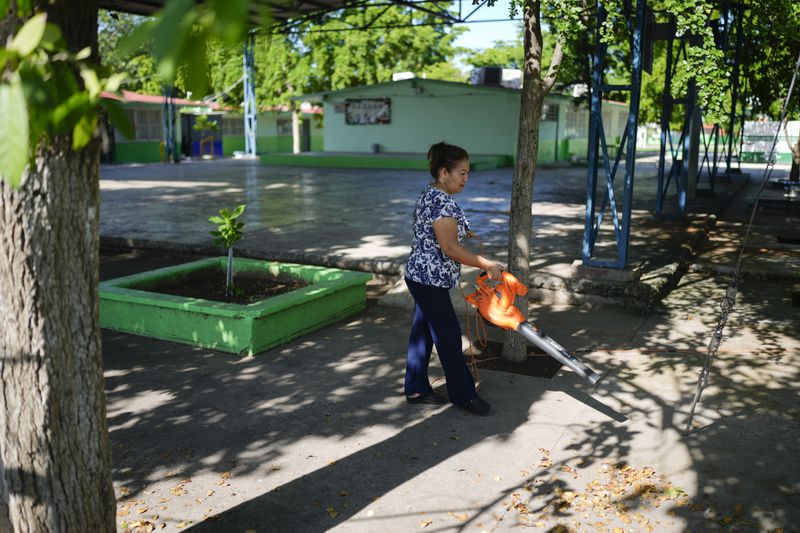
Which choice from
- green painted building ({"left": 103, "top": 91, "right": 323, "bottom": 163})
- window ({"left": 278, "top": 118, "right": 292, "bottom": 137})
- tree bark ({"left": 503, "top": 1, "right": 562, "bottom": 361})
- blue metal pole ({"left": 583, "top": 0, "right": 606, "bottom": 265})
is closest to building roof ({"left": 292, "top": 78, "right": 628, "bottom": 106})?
green painted building ({"left": 103, "top": 91, "right": 323, "bottom": 163})

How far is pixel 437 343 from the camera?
4.74 m

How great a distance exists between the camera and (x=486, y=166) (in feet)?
95.1

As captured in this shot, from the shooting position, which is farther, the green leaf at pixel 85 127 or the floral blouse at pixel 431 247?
the floral blouse at pixel 431 247

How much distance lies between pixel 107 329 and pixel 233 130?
3851 cm

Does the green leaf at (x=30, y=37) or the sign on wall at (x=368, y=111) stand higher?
the sign on wall at (x=368, y=111)

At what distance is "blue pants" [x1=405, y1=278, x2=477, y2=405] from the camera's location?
4707 millimetres

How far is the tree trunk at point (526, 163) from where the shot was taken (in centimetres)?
568

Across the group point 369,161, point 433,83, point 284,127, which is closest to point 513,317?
point 369,161

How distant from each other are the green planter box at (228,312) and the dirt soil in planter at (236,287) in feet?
0.60

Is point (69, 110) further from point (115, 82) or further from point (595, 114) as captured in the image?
point (595, 114)

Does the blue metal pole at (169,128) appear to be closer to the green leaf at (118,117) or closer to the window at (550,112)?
the window at (550,112)

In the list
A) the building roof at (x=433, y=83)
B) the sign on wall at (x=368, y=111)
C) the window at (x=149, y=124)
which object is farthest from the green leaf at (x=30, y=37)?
the window at (x=149, y=124)

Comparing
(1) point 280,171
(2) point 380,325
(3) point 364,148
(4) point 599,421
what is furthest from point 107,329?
(3) point 364,148

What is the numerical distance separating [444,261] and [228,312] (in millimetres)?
2145
